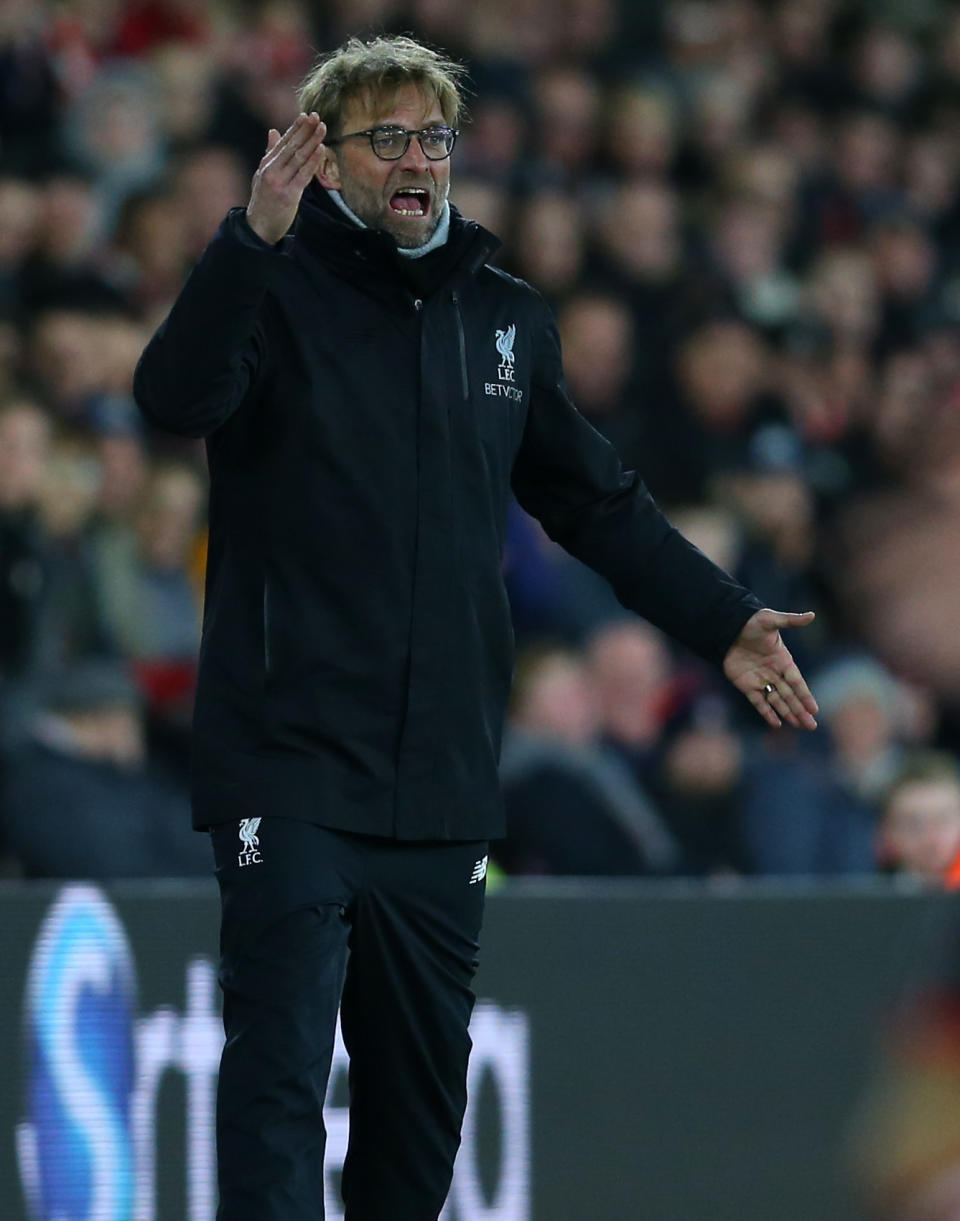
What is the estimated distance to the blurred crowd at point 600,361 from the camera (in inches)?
271

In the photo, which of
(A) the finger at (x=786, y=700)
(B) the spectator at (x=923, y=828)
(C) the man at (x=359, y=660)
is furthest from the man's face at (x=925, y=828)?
(C) the man at (x=359, y=660)

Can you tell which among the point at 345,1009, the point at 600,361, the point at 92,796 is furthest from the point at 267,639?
the point at 600,361

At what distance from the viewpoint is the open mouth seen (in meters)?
3.93

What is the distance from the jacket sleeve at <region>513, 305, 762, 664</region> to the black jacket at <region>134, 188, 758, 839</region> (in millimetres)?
245

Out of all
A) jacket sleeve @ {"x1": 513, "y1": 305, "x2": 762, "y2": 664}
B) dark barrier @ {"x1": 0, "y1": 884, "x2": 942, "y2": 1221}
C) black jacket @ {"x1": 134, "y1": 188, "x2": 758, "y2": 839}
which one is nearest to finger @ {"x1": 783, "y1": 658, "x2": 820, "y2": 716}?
jacket sleeve @ {"x1": 513, "y1": 305, "x2": 762, "y2": 664}

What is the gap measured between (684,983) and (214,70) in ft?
15.9

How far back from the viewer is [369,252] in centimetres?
391

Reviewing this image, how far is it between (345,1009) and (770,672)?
925mm

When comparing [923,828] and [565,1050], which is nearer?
[565,1050]

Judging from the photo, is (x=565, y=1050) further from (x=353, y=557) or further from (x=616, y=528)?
(x=353, y=557)

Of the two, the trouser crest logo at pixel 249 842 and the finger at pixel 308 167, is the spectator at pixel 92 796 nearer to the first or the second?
the trouser crest logo at pixel 249 842

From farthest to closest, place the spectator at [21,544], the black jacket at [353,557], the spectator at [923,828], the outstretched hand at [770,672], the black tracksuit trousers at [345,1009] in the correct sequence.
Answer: the spectator at [923,828], the spectator at [21,544], the outstretched hand at [770,672], the black jacket at [353,557], the black tracksuit trousers at [345,1009]

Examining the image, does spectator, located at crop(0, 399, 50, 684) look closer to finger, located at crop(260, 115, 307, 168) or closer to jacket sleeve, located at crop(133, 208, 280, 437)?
jacket sleeve, located at crop(133, 208, 280, 437)

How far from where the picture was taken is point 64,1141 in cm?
510
